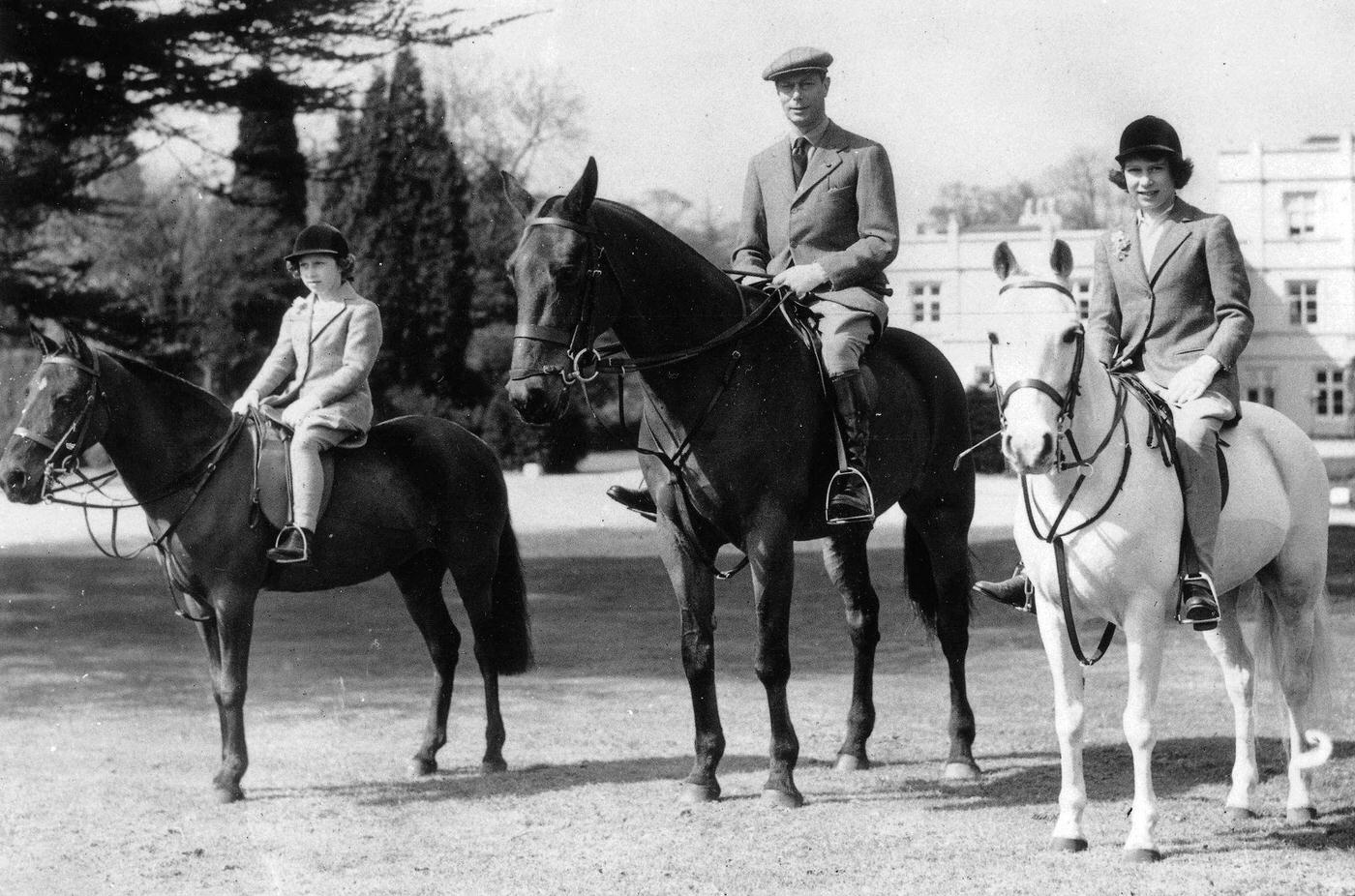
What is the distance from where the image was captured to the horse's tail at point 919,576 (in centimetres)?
786

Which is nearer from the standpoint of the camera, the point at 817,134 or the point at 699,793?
the point at 699,793

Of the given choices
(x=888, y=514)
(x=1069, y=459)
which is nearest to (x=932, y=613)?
(x=1069, y=459)

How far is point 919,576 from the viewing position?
7.89 m

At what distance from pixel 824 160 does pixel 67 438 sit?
3.71 metres

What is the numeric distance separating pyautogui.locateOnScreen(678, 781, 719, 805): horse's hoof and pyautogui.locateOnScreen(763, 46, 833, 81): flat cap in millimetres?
3265

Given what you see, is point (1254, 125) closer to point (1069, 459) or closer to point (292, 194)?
point (292, 194)

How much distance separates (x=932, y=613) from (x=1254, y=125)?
38.3 m

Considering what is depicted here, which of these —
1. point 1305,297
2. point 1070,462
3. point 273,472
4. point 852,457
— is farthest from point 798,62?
point 1305,297

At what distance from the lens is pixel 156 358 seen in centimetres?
1582

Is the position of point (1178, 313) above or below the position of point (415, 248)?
below

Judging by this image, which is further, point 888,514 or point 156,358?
point 888,514

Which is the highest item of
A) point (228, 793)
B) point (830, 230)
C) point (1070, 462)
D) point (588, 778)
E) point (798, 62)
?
point (798, 62)

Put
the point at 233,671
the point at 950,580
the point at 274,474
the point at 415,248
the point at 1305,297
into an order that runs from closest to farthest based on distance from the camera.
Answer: the point at 233,671, the point at 274,474, the point at 950,580, the point at 415,248, the point at 1305,297

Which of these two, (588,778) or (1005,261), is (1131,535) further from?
(588,778)
